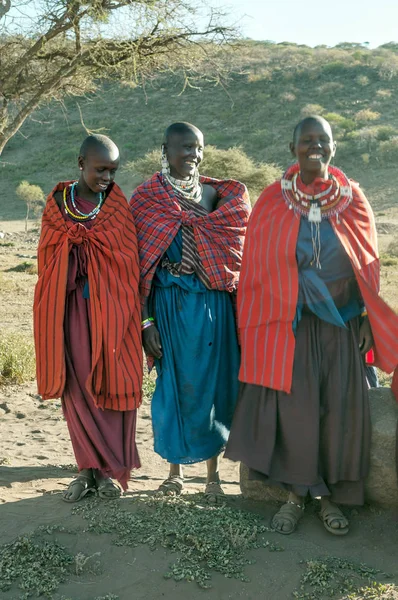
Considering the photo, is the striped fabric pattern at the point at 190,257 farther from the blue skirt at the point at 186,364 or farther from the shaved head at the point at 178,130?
the shaved head at the point at 178,130

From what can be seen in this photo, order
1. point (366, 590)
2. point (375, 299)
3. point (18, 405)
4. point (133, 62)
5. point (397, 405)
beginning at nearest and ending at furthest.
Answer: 1. point (366, 590)
2. point (375, 299)
3. point (397, 405)
4. point (18, 405)
5. point (133, 62)

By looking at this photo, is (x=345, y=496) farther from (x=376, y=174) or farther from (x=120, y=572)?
(x=376, y=174)

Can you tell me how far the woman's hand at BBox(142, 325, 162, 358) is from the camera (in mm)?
4094

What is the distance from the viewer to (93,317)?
3980 mm

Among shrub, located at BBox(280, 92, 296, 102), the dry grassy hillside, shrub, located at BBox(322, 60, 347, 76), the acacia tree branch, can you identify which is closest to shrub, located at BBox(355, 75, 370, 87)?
the dry grassy hillside

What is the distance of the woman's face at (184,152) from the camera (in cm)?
404

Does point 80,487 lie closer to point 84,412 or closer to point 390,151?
point 84,412

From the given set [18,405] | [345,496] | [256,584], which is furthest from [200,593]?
[18,405]

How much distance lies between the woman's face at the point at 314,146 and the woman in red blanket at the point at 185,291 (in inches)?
23.6

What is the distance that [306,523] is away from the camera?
3.86 meters

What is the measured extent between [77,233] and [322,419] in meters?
1.63

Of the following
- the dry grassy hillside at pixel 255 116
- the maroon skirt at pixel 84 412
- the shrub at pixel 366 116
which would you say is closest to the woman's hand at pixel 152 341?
the maroon skirt at pixel 84 412

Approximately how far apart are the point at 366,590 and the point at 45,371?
1.99 m

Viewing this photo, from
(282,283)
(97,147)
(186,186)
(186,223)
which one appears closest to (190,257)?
(186,223)
